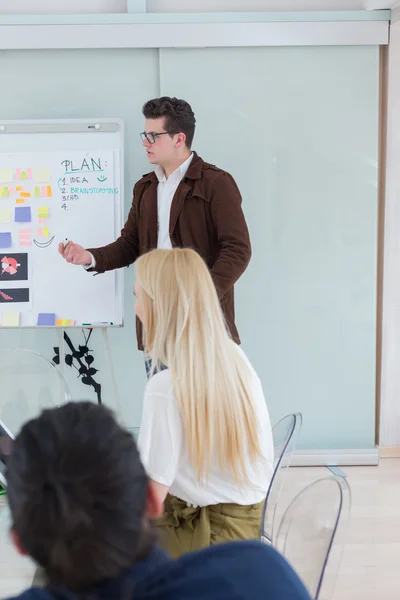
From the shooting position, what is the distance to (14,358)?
138 inches

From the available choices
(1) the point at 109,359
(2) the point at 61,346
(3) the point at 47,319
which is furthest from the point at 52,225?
(1) the point at 109,359

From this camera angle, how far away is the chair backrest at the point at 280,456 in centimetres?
168

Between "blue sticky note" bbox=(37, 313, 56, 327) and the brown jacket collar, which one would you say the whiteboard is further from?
the brown jacket collar

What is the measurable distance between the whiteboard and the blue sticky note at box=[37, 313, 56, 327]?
0.02 meters

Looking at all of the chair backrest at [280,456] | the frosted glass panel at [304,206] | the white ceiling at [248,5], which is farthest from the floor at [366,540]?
the white ceiling at [248,5]

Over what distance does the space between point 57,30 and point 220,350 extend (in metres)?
2.35

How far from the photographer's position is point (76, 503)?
26.0 inches

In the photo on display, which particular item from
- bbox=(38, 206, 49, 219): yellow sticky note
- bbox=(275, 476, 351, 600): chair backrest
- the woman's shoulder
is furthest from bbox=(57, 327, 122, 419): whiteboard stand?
bbox=(275, 476, 351, 600): chair backrest

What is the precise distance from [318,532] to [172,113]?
6.48ft

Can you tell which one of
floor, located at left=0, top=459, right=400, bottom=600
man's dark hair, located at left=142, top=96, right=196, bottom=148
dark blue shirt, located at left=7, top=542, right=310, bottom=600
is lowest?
floor, located at left=0, top=459, right=400, bottom=600

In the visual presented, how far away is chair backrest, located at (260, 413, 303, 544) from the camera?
1.68 metres

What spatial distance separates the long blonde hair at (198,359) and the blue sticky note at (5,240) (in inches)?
70.1

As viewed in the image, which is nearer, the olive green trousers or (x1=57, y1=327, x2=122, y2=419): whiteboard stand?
the olive green trousers

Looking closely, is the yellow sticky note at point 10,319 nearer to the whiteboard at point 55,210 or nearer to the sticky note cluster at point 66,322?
the whiteboard at point 55,210
